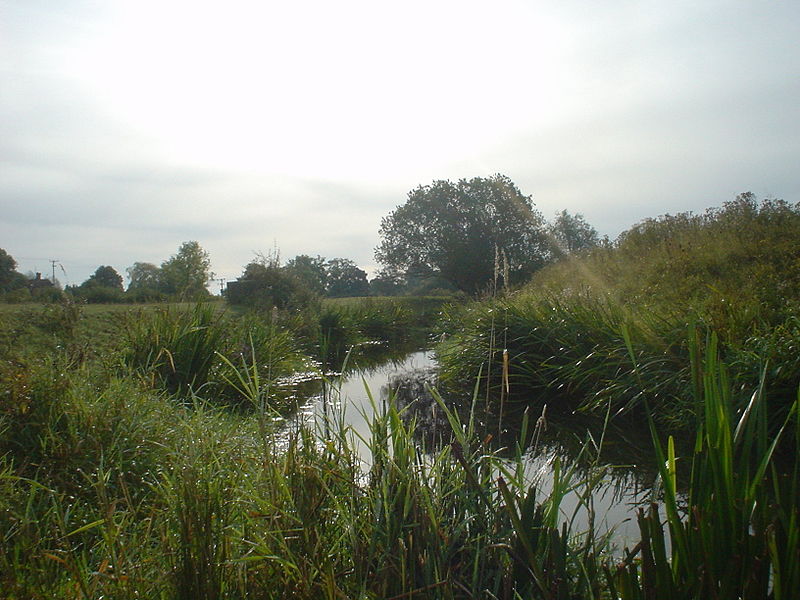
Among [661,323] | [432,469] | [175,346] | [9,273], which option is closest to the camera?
[432,469]

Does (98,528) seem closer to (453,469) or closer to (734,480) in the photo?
(453,469)

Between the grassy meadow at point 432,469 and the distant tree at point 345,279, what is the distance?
5176cm

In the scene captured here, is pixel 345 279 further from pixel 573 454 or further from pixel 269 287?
pixel 573 454

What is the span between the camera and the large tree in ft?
104

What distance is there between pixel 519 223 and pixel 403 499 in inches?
1264

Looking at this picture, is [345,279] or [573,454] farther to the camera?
[345,279]

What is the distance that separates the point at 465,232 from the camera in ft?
107

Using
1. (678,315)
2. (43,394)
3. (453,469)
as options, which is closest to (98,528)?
(43,394)

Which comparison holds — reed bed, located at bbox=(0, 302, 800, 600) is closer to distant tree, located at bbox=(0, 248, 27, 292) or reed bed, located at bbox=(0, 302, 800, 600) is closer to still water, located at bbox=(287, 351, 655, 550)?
still water, located at bbox=(287, 351, 655, 550)

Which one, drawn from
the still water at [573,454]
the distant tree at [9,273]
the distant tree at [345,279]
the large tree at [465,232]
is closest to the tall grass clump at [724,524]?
the still water at [573,454]

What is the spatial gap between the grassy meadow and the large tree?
23.4 metres

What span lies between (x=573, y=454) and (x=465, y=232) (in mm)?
28693

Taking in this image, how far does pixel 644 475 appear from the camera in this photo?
13.3 ft

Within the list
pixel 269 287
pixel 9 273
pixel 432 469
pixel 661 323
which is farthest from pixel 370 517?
pixel 9 273
